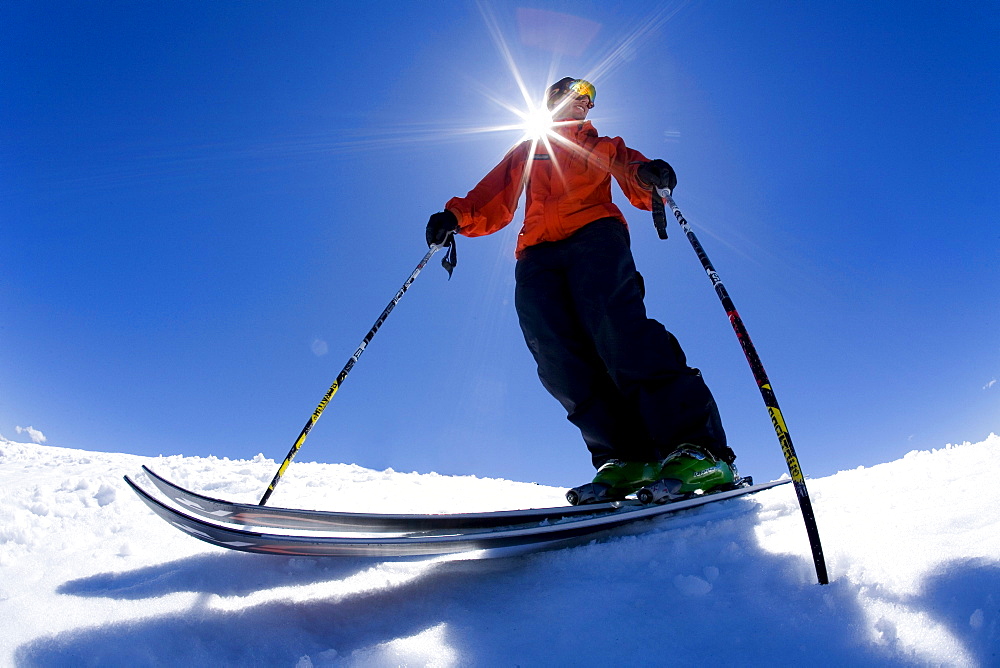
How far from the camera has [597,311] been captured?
2885mm

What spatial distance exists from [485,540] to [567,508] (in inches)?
21.5

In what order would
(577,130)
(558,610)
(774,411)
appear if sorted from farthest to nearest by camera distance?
(577,130) → (774,411) → (558,610)

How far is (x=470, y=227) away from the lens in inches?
149

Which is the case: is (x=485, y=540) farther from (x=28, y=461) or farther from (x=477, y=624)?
(x=28, y=461)

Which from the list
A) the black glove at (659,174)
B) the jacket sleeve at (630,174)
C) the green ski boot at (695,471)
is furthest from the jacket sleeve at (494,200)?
the green ski boot at (695,471)

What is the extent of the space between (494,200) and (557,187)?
23.8 inches

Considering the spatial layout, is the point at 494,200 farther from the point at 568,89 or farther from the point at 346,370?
the point at 346,370

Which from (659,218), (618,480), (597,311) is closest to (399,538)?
(618,480)

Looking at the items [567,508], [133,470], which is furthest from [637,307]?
[133,470]

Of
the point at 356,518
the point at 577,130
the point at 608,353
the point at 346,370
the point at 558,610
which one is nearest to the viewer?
the point at 558,610

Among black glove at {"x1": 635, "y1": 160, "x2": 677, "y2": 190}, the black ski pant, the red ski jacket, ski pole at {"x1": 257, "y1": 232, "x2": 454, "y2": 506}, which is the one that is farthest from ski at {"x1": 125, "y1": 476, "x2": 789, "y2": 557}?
the red ski jacket

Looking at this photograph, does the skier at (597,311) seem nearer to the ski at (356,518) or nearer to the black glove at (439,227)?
the black glove at (439,227)

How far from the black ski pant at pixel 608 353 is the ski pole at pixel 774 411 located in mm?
607

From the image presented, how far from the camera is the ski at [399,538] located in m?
1.73
